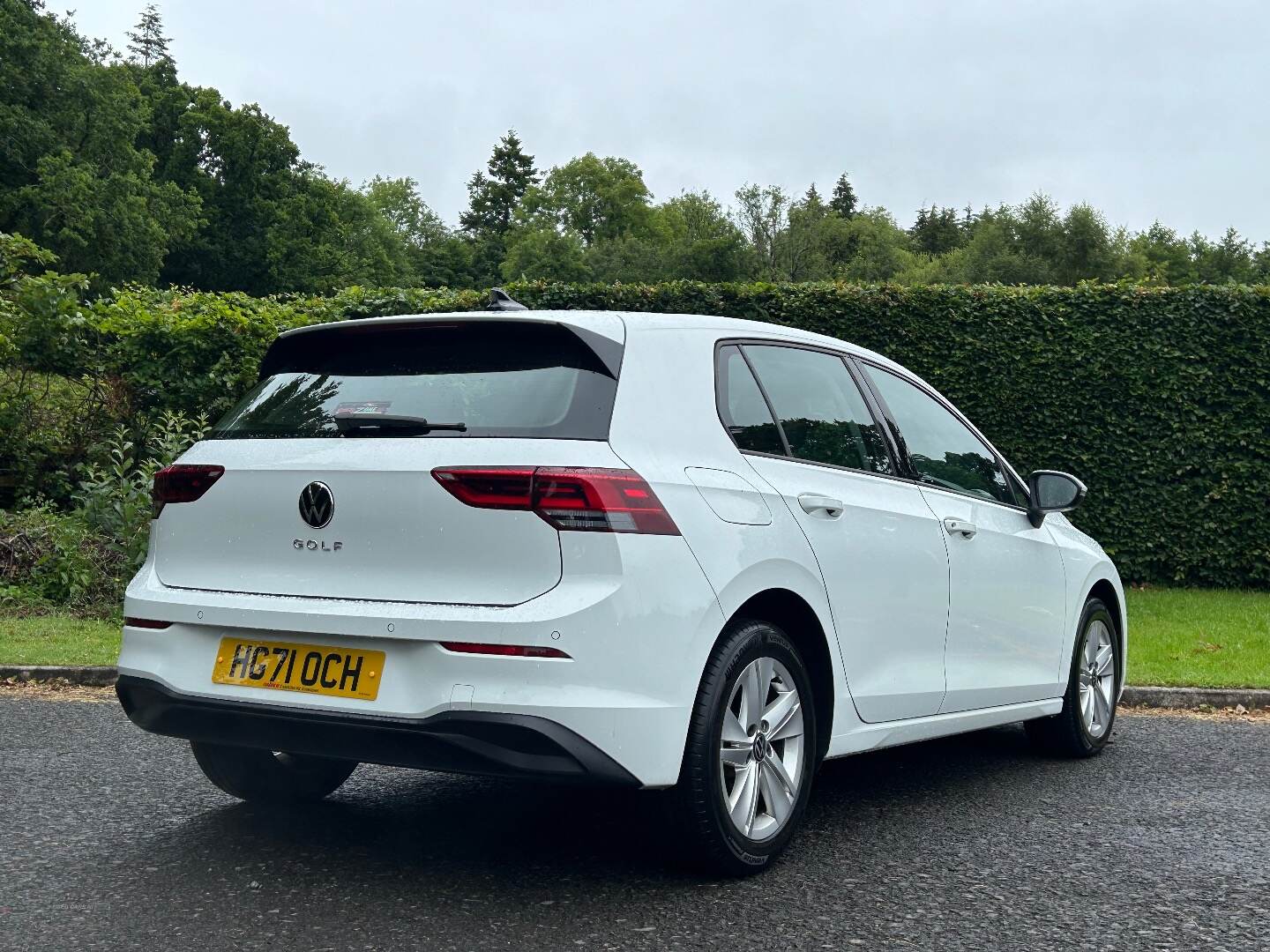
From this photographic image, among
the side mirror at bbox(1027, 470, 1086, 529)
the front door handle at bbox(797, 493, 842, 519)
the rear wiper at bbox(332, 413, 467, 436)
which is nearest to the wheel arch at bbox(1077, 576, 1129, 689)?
the side mirror at bbox(1027, 470, 1086, 529)

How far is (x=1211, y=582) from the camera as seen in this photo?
1380 cm

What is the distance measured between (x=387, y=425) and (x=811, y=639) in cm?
158

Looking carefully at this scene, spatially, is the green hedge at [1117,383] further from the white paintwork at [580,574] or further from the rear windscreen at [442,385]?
the rear windscreen at [442,385]

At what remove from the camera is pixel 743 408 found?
4.59 meters

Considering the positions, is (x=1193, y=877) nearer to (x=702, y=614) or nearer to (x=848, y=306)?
(x=702, y=614)

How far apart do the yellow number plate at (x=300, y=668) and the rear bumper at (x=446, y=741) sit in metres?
0.07

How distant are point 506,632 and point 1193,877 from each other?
2.44m

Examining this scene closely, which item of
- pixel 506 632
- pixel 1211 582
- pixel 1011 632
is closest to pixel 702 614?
pixel 506 632

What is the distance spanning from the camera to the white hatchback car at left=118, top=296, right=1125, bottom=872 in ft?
12.4

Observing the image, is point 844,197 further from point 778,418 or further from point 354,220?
point 778,418

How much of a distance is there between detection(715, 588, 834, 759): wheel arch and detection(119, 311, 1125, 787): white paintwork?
0.09 feet

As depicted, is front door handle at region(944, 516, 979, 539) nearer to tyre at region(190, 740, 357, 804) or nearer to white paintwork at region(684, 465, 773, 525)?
white paintwork at region(684, 465, 773, 525)

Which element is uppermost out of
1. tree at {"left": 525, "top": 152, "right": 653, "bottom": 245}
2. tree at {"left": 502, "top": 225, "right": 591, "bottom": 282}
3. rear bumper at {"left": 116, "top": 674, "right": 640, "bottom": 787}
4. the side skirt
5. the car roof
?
tree at {"left": 525, "top": 152, "right": 653, "bottom": 245}

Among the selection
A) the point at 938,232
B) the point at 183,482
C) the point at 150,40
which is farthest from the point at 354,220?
the point at 183,482
